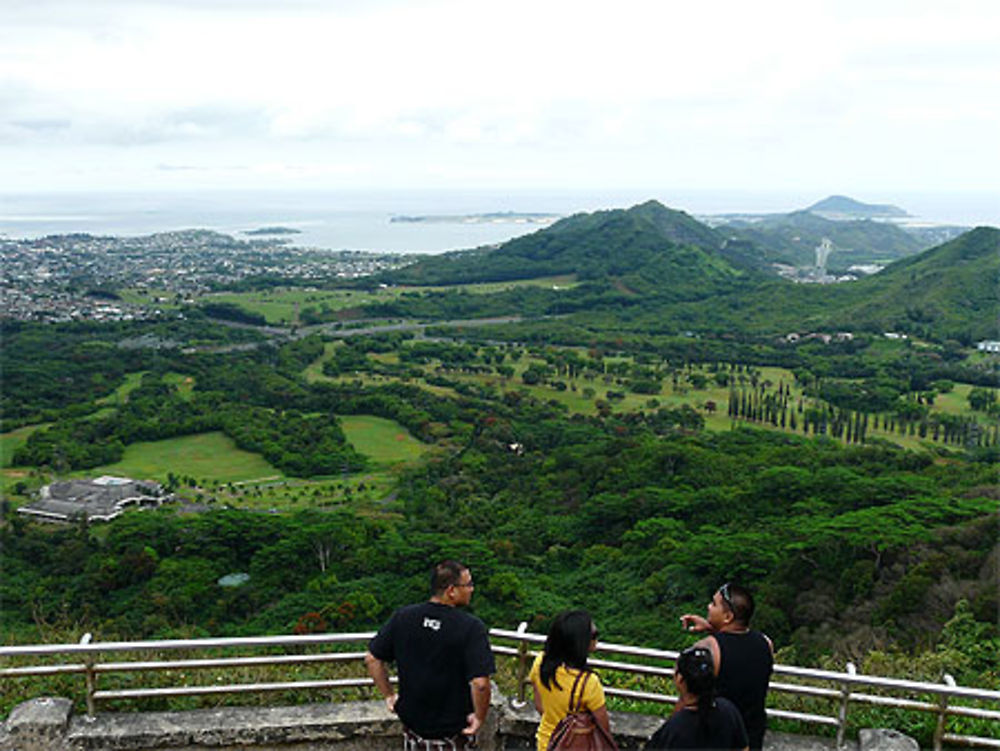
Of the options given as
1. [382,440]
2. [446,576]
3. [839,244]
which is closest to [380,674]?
[446,576]

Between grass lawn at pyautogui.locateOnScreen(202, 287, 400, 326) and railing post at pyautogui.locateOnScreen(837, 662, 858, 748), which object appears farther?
grass lawn at pyautogui.locateOnScreen(202, 287, 400, 326)

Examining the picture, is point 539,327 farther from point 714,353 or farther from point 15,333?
point 15,333

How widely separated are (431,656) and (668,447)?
26972 mm

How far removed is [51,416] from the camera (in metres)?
45.1

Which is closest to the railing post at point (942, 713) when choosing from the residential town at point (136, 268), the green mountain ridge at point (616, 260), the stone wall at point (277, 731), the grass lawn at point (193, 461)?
the stone wall at point (277, 731)

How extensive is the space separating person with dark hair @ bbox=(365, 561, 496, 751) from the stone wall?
79cm

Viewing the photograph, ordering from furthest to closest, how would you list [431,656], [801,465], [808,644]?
[801,465]
[808,644]
[431,656]

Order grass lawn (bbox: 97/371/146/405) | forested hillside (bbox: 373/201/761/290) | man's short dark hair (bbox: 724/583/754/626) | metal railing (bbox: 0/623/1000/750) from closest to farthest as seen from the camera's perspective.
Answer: man's short dark hair (bbox: 724/583/754/626) → metal railing (bbox: 0/623/1000/750) → grass lawn (bbox: 97/371/146/405) → forested hillside (bbox: 373/201/761/290)

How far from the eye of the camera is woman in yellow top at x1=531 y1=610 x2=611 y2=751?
3230mm

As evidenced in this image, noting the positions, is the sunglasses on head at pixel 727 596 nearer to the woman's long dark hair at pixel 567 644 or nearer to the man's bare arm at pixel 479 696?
the woman's long dark hair at pixel 567 644

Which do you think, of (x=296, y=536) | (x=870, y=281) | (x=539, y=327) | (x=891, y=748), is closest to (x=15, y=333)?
(x=539, y=327)

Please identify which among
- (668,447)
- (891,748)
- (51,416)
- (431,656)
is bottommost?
(51,416)

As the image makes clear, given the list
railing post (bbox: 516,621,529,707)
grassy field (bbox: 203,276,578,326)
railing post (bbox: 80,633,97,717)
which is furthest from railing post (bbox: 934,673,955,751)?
grassy field (bbox: 203,276,578,326)

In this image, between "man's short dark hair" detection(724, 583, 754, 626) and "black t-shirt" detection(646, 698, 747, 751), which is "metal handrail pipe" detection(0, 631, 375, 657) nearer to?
"black t-shirt" detection(646, 698, 747, 751)
